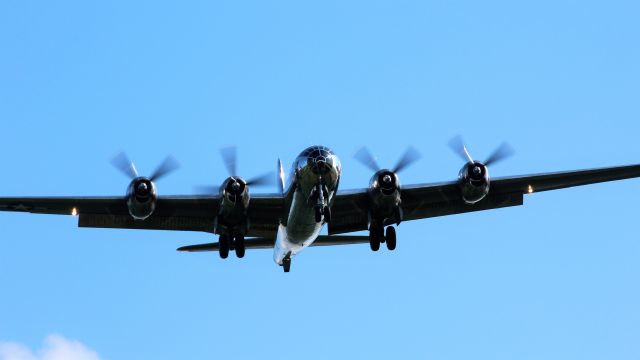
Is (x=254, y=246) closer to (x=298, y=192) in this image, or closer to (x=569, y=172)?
(x=298, y=192)

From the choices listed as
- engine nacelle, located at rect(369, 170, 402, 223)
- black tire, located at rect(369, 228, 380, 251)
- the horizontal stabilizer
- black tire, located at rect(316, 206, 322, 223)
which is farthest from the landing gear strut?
black tire, located at rect(316, 206, 322, 223)

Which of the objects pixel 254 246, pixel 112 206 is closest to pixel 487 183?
pixel 254 246

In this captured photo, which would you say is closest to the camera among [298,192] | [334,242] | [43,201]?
[298,192]

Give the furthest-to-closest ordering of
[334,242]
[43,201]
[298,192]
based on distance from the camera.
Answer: [334,242] → [43,201] → [298,192]

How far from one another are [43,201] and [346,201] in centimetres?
1191

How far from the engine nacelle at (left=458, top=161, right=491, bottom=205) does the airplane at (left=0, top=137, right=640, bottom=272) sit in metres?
0.04

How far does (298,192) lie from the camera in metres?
37.7

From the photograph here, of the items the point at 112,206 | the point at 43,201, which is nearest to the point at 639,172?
the point at 112,206

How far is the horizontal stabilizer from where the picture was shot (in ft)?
138

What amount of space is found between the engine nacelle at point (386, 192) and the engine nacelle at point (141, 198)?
835 centimetres

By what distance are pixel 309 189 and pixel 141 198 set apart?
6.50 m

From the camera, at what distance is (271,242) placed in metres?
43.2

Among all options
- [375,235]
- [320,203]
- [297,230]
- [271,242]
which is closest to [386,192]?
[375,235]

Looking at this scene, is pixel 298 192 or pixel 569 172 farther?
pixel 569 172
